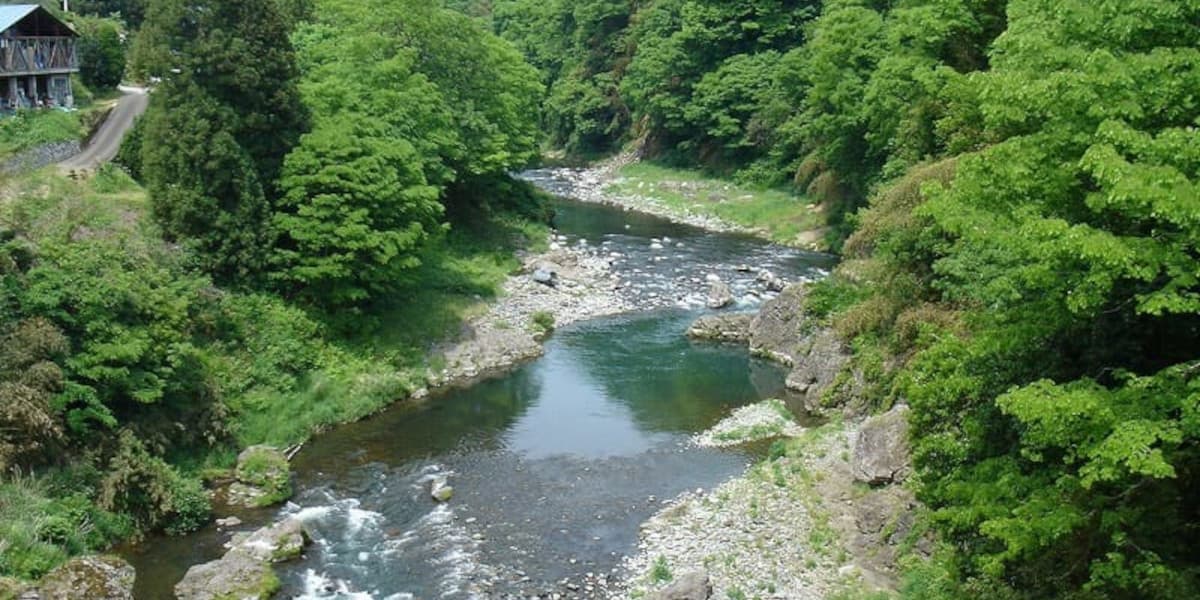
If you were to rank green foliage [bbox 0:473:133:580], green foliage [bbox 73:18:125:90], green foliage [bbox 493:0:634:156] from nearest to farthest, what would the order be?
1. green foliage [bbox 0:473:133:580]
2. green foliage [bbox 73:18:125:90]
3. green foliage [bbox 493:0:634:156]

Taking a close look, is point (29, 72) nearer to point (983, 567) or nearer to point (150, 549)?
point (150, 549)

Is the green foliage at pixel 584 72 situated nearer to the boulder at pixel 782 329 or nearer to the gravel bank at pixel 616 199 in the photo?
the gravel bank at pixel 616 199

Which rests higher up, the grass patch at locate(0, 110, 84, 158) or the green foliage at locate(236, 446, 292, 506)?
the grass patch at locate(0, 110, 84, 158)

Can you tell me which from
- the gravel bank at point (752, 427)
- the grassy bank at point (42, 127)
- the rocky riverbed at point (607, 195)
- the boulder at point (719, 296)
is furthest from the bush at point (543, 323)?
the rocky riverbed at point (607, 195)

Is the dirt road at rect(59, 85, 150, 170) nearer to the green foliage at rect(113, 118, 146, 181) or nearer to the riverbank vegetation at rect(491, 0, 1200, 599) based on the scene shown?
the green foliage at rect(113, 118, 146, 181)

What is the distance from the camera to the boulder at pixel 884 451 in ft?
74.7

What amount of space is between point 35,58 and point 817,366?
33.4 m

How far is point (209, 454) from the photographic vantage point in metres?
26.3

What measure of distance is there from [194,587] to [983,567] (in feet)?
47.4

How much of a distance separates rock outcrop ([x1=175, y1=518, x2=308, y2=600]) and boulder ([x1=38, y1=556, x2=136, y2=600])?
1047 millimetres

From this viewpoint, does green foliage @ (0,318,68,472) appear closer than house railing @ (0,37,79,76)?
Yes

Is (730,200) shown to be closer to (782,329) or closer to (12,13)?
(782,329)

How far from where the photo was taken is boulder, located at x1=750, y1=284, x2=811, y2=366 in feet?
115

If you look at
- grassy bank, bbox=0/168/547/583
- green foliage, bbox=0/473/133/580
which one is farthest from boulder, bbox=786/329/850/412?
green foliage, bbox=0/473/133/580
